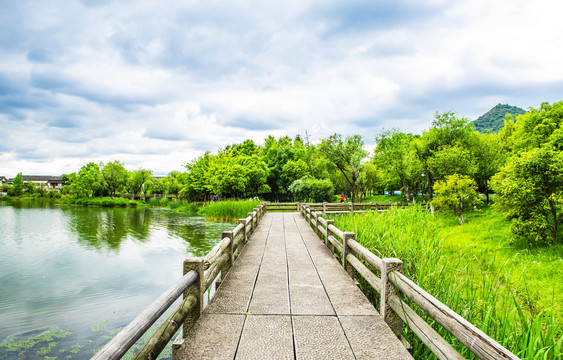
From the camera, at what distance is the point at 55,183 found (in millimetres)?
103875

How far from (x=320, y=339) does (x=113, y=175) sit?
63.8 m

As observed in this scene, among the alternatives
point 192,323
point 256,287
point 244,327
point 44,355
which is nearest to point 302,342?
point 244,327

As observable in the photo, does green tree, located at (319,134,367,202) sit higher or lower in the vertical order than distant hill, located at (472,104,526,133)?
lower

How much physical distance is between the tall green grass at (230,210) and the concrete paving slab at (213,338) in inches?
693

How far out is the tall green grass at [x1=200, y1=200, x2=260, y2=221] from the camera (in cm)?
2143

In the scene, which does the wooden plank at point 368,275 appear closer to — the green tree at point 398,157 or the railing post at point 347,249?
the railing post at point 347,249

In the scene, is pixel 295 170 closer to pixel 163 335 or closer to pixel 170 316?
pixel 170 316

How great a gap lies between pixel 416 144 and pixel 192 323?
31902 mm

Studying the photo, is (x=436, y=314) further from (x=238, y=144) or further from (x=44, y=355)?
(x=238, y=144)

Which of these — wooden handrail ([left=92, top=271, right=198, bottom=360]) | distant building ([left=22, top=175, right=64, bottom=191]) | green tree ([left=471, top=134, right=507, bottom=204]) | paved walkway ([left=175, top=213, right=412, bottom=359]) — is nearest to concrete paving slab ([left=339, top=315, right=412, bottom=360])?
paved walkway ([left=175, top=213, right=412, bottom=359])

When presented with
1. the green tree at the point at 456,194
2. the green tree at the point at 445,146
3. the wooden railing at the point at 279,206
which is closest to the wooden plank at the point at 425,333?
the wooden railing at the point at 279,206

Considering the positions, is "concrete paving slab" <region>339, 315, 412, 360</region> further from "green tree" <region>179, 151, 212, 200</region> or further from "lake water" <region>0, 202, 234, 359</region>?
"green tree" <region>179, 151, 212, 200</region>

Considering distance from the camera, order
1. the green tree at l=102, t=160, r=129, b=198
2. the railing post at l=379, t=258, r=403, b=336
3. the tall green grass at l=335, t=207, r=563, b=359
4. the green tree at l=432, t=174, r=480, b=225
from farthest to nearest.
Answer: the green tree at l=102, t=160, r=129, b=198 → the green tree at l=432, t=174, r=480, b=225 → the railing post at l=379, t=258, r=403, b=336 → the tall green grass at l=335, t=207, r=563, b=359

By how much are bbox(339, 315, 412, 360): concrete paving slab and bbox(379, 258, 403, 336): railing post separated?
0.08 meters
